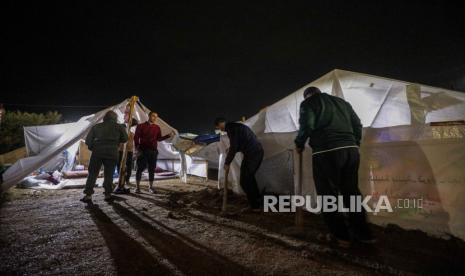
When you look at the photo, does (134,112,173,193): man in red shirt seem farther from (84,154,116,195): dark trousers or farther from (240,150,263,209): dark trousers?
(240,150,263,209): dark trousers

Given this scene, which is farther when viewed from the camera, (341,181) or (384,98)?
(384,98)

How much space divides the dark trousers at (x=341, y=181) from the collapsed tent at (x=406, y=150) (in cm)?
79

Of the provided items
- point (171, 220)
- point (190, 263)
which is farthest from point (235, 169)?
point (190, 263)

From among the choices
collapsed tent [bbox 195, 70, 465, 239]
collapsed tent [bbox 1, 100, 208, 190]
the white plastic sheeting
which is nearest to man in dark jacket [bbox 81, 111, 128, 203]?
collapsed tent [bbox 1, 100, 208, 190]

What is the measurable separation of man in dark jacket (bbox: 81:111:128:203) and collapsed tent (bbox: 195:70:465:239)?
2.97 metres

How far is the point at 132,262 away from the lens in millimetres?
1915

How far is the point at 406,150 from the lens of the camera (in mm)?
2754

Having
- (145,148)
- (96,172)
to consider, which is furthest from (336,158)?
(145,148)

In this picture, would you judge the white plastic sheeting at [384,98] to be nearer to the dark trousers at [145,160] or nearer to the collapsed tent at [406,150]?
the collapsed tent at [406,150]

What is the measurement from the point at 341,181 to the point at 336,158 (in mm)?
261

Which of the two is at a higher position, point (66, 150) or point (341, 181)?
point (66, 150)

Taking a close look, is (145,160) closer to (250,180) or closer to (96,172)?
(96,172)

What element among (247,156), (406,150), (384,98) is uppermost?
(384,98)

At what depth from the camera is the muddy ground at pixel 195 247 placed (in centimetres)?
182
